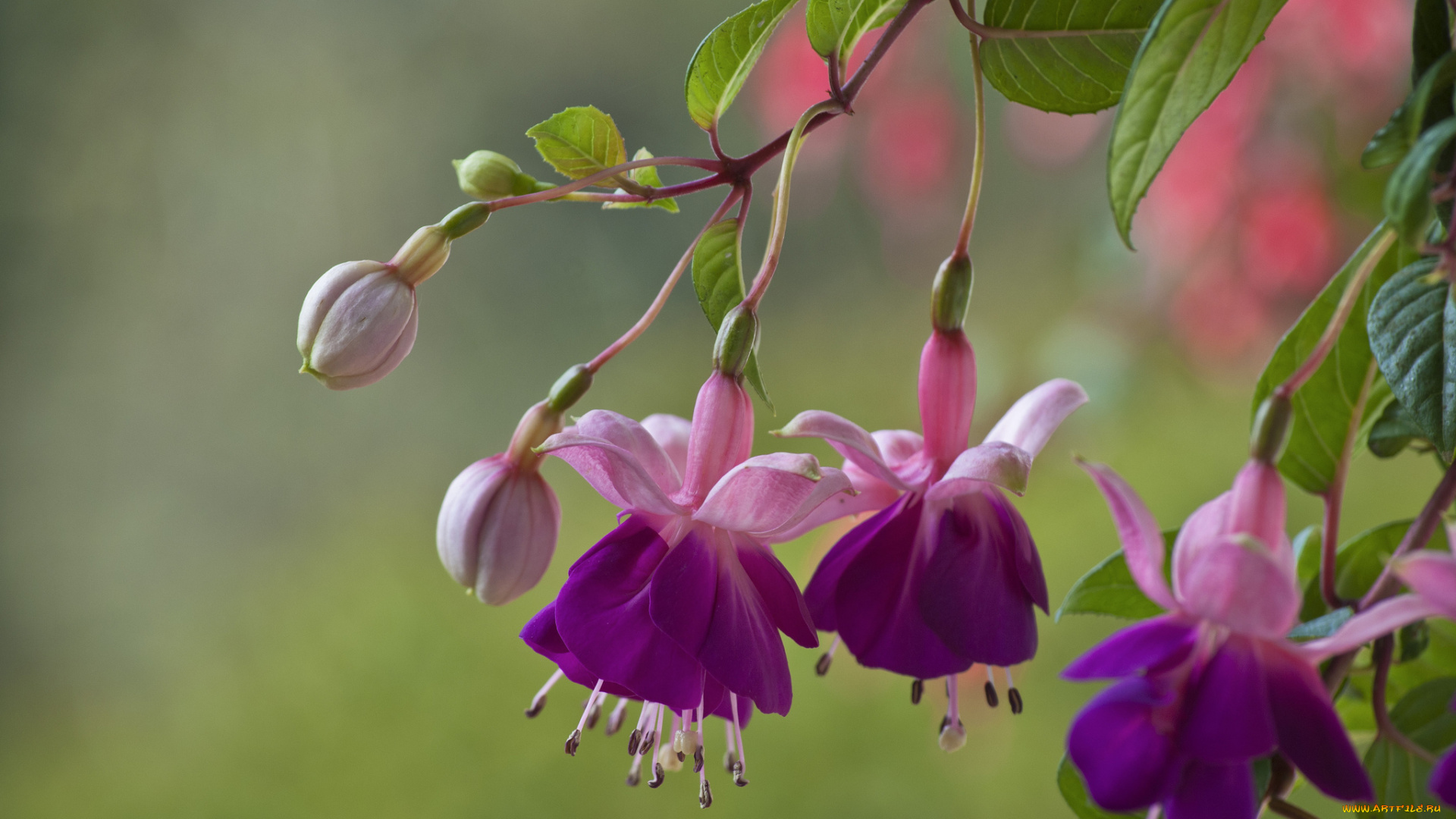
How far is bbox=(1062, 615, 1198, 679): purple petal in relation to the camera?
0.21 meters

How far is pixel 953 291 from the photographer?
1.01 feet

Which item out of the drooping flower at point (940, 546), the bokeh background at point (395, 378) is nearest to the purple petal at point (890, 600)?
the drooping flower at point (940, 546)

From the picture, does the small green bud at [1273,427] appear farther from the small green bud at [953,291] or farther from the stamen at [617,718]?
the stamen at [617,718]

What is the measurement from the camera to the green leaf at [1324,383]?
321mm

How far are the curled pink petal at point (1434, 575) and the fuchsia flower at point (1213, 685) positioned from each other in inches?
0.9

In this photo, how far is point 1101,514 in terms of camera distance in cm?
186

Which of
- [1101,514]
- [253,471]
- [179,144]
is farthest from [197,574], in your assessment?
[1101,514]

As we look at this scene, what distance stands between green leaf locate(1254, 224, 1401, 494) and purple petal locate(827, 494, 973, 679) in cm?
13

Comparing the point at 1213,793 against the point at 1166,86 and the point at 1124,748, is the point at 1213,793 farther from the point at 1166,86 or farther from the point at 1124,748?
the point at 1166,86

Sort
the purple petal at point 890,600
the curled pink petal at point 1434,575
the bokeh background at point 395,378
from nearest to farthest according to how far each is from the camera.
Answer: the curled pink petal at point 1434,575 → the purple petal at point 890,600 → the bokeh background at point 395,378

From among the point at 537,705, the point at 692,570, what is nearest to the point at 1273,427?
the point at 692,570

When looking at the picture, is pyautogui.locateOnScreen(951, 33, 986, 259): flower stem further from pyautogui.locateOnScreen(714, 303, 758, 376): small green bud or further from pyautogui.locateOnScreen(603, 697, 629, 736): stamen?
pyautogui.locateOnScreen(603, 697, 629, 736): stamen

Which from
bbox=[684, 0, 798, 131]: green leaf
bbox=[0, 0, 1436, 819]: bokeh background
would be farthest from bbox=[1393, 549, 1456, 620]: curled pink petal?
bbox=[0, 0, 1436, 819]: bokeh background

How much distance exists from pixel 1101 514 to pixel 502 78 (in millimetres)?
1807
